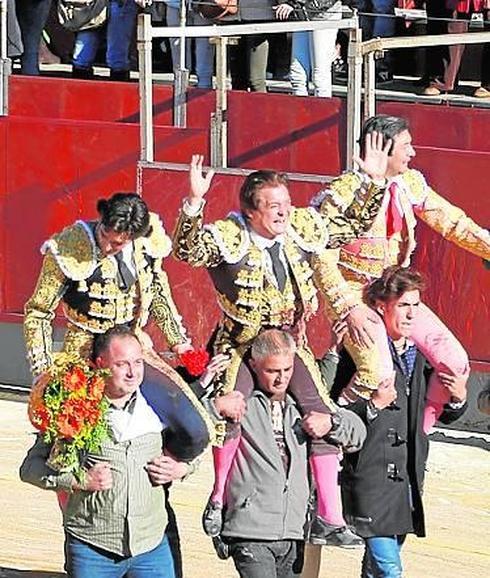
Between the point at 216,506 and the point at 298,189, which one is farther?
the point at 298,189

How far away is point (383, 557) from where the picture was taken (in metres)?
6.26

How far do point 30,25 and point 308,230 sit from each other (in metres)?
6.16

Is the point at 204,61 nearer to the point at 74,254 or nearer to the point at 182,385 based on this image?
the point at 74,254

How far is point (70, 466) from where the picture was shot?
5605mm

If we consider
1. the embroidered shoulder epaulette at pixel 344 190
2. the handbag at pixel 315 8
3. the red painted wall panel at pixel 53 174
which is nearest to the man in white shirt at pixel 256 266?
the embroidered shoulder epaulette at pixel 344 190

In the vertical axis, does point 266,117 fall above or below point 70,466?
above

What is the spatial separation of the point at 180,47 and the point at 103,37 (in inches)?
85.0

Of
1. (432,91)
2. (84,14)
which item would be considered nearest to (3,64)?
(84,14)

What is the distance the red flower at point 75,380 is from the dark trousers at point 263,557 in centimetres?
78

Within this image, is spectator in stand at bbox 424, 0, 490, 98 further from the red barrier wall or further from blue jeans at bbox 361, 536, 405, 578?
blue jeans at bbox 361, 536, 405, 578

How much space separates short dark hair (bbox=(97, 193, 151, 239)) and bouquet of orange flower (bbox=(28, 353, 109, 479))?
101cm

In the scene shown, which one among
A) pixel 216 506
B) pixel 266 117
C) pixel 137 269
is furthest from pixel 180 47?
pixel 216 506

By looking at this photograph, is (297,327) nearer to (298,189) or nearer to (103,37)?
(298,189)

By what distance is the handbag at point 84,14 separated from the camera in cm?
1265
